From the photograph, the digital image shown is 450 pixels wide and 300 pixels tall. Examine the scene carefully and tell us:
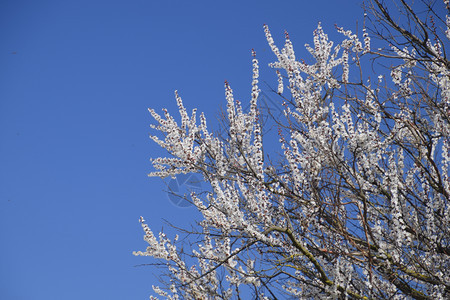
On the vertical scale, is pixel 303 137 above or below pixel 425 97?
above

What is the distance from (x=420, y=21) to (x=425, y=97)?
108cm

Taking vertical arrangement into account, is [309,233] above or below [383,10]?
below

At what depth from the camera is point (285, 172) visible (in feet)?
22.0

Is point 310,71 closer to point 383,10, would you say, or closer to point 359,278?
point 383,10

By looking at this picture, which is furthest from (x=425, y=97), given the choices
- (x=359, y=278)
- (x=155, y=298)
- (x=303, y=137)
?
(x=155, y=298)

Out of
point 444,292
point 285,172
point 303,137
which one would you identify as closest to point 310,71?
point 303,137

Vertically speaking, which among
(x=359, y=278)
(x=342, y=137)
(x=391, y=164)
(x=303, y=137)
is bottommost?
(x=359, y=278)

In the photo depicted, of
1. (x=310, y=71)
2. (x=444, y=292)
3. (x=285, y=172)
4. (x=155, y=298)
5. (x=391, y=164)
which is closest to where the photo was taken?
(x=444, y=292)

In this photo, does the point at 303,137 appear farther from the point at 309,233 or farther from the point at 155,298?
the point at 155,298

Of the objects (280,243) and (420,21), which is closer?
(280,243)

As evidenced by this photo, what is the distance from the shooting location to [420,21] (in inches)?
231

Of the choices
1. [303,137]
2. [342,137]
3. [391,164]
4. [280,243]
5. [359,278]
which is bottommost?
[359,278]

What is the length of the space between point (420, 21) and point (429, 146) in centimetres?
174

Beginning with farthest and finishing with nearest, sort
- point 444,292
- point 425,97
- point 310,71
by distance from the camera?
point 310,71
point 425,97
point 444,292
